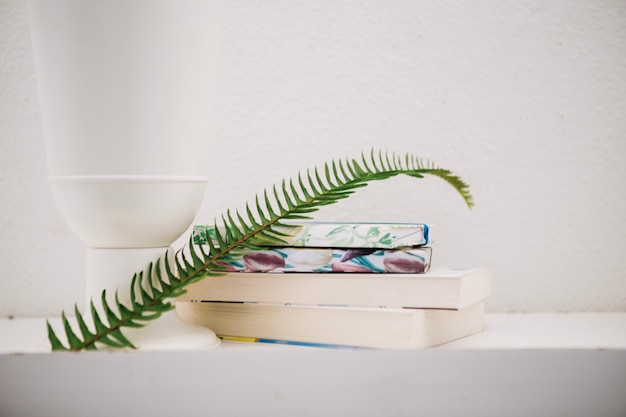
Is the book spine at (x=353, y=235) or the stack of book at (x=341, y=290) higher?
the book spine at (x=353, y=235)

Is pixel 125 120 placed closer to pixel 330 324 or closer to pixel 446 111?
pixel 330 324

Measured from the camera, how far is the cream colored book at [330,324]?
0.55 metres

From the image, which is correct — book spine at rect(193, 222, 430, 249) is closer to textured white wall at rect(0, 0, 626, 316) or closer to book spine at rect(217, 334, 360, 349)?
book spine at rect(217, 334, 360, 349)

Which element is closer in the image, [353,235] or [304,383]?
[304,383]

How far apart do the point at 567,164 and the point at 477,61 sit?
226 millimetres

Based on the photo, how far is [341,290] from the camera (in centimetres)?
59

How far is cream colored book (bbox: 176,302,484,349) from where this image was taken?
1.82 feet

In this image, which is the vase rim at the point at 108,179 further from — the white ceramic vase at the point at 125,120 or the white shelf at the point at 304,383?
the white shelf at the point at 304,383

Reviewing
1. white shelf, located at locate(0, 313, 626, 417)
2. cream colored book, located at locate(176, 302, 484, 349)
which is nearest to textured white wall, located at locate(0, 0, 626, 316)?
cream colored book, located at locate(176, 302, 484, 349)

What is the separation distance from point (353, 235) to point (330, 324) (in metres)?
0.10

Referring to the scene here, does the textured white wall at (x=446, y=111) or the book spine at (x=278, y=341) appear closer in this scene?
the book spine at (x=278, y=341)

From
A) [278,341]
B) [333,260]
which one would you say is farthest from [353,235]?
[278,341]

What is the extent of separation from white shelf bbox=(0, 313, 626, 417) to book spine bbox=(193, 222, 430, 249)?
0.14 metres

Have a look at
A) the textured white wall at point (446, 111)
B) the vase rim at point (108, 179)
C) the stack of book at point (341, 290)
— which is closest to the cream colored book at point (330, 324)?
the stack of book at point (341, 290)
